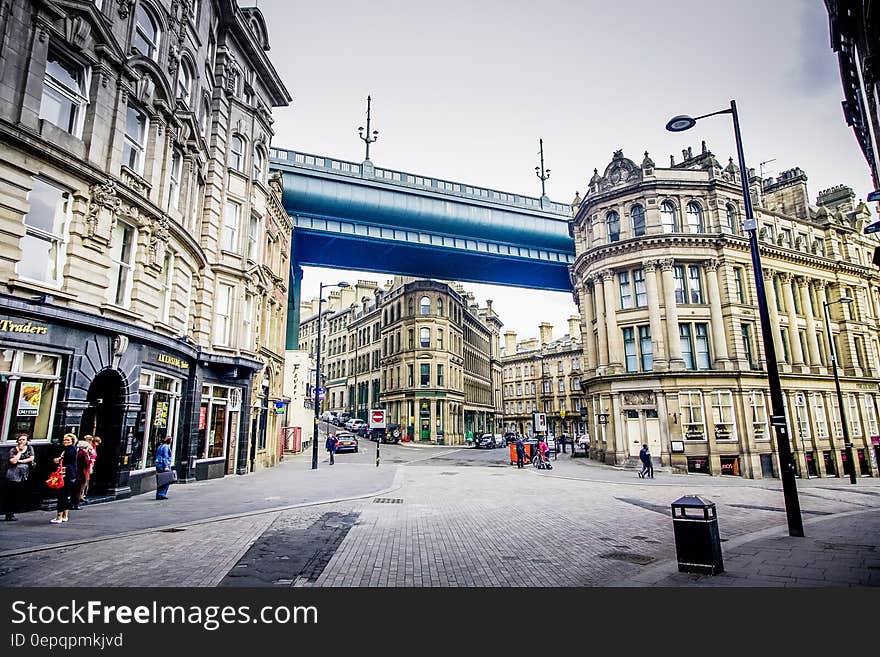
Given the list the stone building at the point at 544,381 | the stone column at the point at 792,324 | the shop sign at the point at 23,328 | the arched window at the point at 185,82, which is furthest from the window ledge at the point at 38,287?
the stone building at the point at 544,381

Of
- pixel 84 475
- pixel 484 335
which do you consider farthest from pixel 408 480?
pixel 484 335

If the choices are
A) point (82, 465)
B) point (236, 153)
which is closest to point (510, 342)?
point (236, 153)

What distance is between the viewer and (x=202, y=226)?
2011 centimetres

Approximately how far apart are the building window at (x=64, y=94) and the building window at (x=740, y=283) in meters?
33.1

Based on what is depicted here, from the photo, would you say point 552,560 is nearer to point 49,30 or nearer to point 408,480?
point 408,480

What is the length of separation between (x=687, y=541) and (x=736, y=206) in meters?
30.8

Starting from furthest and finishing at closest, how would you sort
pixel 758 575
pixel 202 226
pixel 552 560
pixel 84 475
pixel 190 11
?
pixel 202 226 → pixel 190 11 → pixel 84 475 → pixel 552 560 → pixel 758 575

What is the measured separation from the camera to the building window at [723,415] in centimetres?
2809

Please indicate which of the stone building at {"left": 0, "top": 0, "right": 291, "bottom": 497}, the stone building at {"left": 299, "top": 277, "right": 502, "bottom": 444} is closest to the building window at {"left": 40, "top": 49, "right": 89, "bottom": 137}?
the stone building at {"left": 0, "top": 0, "right": 291, "bottom": 497}

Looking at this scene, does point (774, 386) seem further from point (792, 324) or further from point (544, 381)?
point (544, 381)

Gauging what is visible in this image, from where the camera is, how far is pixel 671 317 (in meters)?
29.7

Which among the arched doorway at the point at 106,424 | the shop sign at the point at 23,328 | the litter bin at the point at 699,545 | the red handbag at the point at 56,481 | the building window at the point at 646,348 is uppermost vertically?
the building window at the point at 646,348

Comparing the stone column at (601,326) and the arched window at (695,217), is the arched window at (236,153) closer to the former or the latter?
the stone column at (601,326)

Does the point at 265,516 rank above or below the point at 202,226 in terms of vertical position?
below
